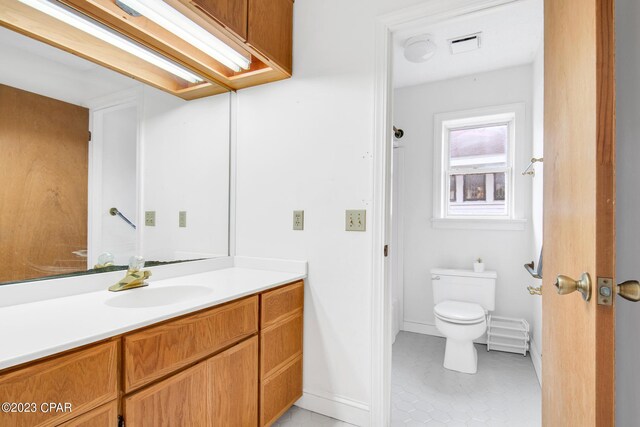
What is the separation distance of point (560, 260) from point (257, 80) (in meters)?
1.76

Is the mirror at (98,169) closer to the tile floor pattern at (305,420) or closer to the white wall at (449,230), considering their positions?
the tile floor pattern at (305,420)

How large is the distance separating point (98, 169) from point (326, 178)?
1.09 metres

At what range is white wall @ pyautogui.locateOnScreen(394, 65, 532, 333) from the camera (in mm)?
2678

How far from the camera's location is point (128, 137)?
1.55 m

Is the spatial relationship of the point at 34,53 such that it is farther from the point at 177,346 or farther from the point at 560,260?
the point at 560,260

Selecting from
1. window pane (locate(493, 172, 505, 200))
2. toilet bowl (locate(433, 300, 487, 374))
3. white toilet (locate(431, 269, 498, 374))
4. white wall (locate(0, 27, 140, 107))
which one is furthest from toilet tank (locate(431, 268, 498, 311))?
white wall (locate(0, 27, 140, 107))

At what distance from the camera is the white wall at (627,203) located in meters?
0.82

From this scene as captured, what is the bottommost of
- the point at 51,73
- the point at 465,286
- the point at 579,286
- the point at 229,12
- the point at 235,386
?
the point at 235,386

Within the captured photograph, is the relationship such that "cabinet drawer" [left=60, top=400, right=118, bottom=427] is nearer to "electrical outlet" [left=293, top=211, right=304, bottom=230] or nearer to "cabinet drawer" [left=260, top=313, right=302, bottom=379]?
"cabinet drawer" [left=260, top=313, right=302, bottom=379]

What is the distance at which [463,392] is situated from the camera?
1989 mm

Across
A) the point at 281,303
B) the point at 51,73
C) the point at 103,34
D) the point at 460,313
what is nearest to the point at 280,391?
the point at 281,303

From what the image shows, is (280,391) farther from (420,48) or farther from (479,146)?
(479,146)

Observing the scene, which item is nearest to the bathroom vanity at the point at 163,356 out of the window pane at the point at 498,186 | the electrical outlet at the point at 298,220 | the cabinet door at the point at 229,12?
the electrical outlet at the point at 298,220

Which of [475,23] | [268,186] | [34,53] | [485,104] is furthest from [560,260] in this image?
[485,104]
